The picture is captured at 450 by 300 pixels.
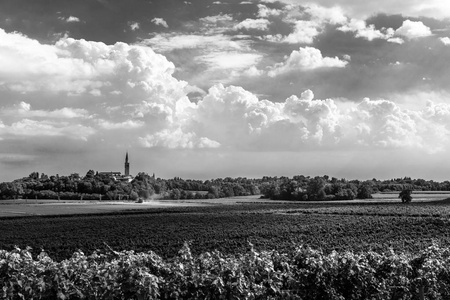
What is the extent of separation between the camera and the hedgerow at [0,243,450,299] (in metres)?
13.2

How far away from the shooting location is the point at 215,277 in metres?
13.4

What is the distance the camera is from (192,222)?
71.6 m

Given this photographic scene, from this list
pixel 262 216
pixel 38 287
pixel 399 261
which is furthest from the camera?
pixel 262 216

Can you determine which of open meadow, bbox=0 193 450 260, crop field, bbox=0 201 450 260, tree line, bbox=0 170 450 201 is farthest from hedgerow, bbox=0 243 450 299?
tree line, bbox=0 170 450 201

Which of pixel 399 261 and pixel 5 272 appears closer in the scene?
pixel 5 272

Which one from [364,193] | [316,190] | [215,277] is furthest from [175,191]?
[215,277]

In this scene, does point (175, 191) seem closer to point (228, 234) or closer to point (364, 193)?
point (364, 193)

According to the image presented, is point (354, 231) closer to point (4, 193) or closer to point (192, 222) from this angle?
point (192, 222)

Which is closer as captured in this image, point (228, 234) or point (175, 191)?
point (228, 234)

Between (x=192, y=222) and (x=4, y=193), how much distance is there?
129 m

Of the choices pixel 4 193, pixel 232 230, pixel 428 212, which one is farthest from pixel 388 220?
pixel 4 193

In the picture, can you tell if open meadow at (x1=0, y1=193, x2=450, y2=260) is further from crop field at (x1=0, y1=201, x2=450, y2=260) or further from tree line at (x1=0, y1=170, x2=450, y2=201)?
tree line at (x1=0, y1=170, x2=450, y2=201)

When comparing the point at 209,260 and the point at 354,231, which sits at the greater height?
the point at 209,260

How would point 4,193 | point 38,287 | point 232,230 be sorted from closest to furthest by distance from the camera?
point 38,287 → point 232,230 → point 4,193
